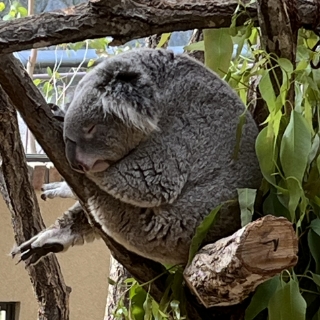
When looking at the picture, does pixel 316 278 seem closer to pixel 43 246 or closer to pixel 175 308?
pixel 175 308

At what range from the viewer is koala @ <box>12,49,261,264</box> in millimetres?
1668

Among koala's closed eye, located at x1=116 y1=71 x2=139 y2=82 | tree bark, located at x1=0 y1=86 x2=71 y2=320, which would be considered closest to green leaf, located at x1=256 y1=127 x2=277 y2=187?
koala's closed eye, located at x1=116 y1=71 x2=139 y2=82

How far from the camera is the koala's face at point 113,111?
5.43ft

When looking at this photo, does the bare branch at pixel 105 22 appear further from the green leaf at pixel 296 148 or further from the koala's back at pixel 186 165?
the green leaf at pixel 296 148

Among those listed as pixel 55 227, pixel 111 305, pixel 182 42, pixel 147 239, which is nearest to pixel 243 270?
pixel 147 239

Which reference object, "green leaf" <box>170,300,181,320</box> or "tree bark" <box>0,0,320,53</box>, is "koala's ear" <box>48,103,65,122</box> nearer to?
"tree bark" <box>0,0,320,53</box>

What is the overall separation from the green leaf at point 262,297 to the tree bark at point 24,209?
0.88 metres

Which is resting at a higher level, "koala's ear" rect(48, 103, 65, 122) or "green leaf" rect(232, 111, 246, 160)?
"koala's ear" rect(48, 103, 65, 122)

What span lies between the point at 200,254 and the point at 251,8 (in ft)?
2.06

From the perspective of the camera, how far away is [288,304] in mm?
1469

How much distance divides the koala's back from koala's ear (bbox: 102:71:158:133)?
36 millimetres

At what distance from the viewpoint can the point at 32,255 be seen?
1910mm

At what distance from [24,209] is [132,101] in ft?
2.30

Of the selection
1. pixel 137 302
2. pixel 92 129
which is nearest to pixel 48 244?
pixel 137 302
